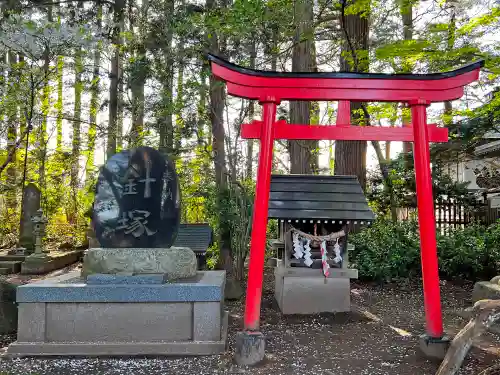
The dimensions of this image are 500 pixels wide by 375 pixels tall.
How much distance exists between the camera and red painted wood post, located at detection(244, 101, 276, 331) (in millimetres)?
5703

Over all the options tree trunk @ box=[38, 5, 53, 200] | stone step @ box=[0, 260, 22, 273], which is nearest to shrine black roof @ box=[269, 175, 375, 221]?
stone step @ box=[0, 260, 22, 273]

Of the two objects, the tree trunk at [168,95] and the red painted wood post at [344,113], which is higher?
the tree trunk at [168,95]

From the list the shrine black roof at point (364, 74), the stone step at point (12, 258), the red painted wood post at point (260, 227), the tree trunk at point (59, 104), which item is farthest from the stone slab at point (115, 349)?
the tree trunk at point (59, 104)

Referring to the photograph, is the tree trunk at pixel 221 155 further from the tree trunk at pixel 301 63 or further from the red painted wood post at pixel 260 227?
the red painted wood post at pixel 260 227

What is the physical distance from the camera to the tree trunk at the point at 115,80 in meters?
13.1

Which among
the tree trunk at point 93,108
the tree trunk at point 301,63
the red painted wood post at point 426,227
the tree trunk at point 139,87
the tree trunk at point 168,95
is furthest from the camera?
the tree trunk at point 93,108

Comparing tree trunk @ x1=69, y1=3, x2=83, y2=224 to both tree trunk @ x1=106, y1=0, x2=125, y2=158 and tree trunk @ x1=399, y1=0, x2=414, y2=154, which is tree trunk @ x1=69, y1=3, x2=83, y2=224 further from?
tree trunk @ x1=399, y1=0, x2=414, y2=154

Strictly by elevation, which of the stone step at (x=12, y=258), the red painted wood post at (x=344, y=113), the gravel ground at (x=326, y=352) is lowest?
the gravel ground at (x=326, y=352)

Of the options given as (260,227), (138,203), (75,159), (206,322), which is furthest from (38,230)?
(260,227)

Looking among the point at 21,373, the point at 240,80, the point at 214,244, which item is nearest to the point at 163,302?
the point at 21,373

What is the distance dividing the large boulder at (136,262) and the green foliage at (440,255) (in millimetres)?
5975

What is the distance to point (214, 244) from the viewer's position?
12.4 meters

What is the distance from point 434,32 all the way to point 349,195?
449 cm

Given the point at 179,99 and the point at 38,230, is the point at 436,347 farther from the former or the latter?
the point at 38,230
